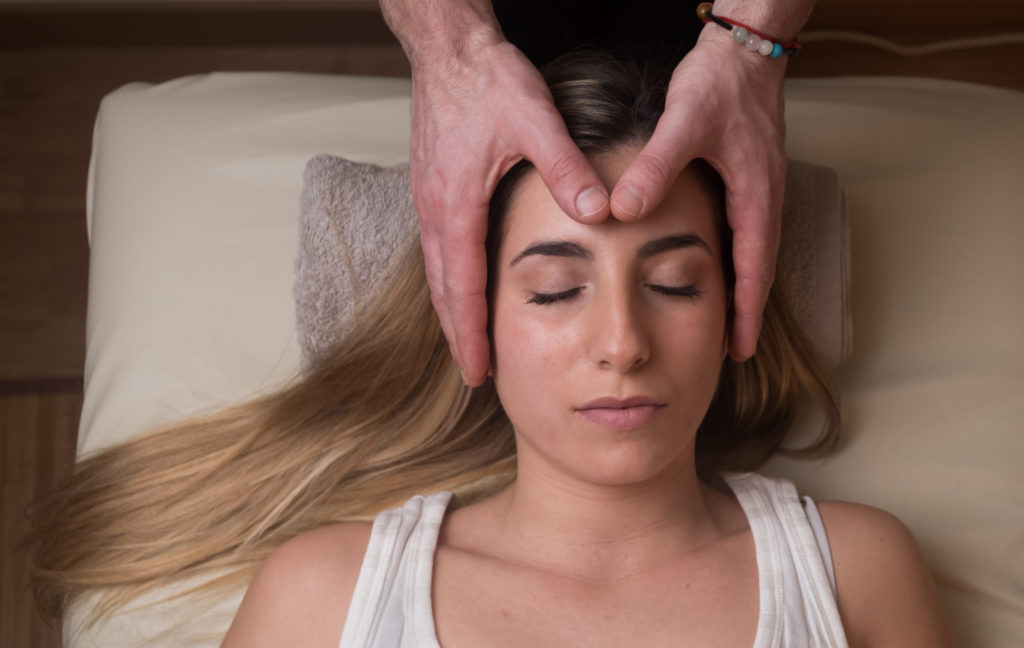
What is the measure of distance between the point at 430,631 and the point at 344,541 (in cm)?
19

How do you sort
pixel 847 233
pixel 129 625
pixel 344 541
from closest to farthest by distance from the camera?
pixel 344 541
pixel 129 625
pixel 847 233


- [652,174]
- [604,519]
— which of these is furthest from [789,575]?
[652,174]

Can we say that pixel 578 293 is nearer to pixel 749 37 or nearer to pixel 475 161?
pixel 475 161

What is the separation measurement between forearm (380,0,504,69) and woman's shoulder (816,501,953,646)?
0.81 metres

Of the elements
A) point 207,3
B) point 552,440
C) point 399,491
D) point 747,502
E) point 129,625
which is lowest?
point 129,625

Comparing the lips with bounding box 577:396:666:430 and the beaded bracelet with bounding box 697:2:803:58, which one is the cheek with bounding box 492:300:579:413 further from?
the beaded bracelet with bounding box 697:2:803:58

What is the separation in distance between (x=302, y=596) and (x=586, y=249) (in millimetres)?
585

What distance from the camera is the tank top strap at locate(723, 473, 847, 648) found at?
1.32 metres

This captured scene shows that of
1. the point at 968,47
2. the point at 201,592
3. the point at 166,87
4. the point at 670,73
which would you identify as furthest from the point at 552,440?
the point at 968,47

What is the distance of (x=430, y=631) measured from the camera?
51.7 inches

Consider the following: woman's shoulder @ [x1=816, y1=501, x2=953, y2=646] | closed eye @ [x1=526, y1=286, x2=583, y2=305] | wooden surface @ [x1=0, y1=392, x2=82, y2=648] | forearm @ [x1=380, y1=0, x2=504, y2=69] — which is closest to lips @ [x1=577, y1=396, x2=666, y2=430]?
closed eye @ [x1=526, y1=286, x2=583, y2=305]

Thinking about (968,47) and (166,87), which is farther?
(968,47)

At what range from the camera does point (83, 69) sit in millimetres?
2598

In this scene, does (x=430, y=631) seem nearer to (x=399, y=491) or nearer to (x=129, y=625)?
(x=399, y=491)
